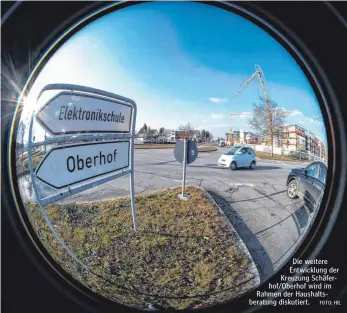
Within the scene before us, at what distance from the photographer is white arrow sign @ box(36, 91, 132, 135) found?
3.15 ft

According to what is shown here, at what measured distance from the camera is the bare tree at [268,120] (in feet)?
3.02

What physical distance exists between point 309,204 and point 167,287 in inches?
35.4

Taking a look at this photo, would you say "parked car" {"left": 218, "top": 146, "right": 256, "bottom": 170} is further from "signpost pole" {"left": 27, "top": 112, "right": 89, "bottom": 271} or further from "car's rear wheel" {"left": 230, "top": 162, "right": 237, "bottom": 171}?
"signpost pole" {"left": 27, "top": 112, "right": 89, "bottom": 271}

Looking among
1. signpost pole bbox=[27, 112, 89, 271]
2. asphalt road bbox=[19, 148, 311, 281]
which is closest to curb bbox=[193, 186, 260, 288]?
asphalt road bbox=[19, 148, 311, 281]

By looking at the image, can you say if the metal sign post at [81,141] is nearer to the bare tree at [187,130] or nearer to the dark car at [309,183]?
the bare tree at [187,130]

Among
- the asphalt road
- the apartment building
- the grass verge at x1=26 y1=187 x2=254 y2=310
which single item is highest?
the apartment building

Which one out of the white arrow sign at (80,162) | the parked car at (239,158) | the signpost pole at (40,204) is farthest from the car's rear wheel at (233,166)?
the signpost pole at (40,204)

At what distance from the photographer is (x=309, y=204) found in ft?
3.25

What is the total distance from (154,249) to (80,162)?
692 mm

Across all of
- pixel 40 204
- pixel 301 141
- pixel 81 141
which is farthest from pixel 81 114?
pixel 301 141

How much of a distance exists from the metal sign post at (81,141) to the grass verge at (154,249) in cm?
6

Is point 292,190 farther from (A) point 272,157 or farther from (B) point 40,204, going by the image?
(B) point 40,204

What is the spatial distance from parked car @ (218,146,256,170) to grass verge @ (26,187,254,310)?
232mm

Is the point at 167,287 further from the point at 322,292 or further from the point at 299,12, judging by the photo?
the point at 299,12
